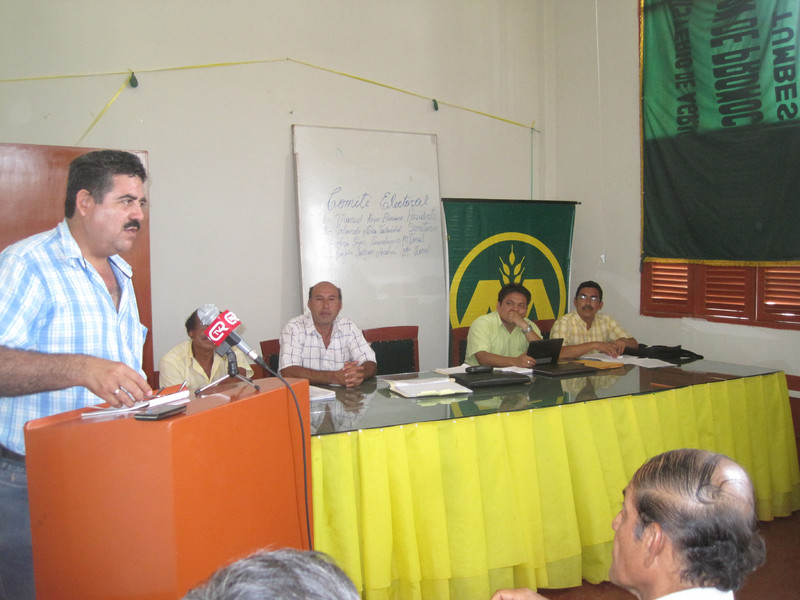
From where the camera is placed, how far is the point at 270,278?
488 centimetres

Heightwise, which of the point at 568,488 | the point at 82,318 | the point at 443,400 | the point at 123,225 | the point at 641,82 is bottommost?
the point at 568,488

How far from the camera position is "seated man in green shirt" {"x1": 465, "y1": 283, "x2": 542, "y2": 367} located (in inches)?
159

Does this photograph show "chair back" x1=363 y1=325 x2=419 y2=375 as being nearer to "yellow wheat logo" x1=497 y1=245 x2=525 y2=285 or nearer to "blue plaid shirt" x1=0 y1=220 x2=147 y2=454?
"yellow wheat logo" x1=497 y1=245 x2=525 y2=285

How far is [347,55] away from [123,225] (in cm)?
406

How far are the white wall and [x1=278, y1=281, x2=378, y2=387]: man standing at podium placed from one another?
109cm

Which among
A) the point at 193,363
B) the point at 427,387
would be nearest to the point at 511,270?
the point at 427,387

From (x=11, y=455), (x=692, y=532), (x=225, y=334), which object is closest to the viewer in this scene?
(x=692, y=532)

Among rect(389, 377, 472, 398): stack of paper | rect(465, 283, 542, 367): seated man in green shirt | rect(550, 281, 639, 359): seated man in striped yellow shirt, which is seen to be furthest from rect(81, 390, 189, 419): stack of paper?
rect(550, 281, 639, 359): seated man in striped yellow shirt

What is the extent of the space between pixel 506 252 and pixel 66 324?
4.37 meters

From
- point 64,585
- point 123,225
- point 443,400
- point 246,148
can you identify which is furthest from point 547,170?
point 64,585

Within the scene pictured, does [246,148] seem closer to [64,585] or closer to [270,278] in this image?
[270,278]

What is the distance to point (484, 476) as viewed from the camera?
101 inches

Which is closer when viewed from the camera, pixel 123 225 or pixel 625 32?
pixel 123 225

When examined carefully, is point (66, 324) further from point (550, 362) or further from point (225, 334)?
point (550, 362)
